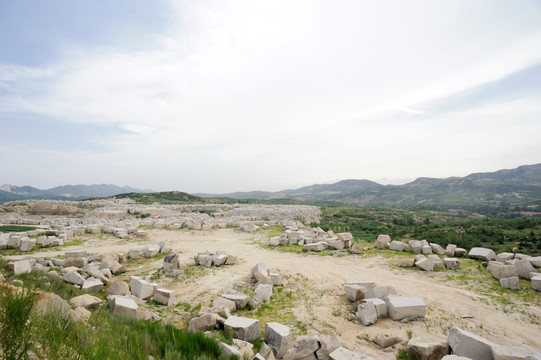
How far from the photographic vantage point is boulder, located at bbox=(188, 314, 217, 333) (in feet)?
20.8

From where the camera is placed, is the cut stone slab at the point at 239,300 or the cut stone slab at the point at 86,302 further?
the cut stone slab at the point at 239,300

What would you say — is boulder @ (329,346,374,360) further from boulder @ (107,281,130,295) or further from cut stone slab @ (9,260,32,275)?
cut stone slab @ (9,260,32,275)

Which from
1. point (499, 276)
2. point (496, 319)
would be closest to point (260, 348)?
point (496, 319)

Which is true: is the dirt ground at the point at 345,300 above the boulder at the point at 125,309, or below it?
below

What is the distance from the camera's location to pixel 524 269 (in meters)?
9.52

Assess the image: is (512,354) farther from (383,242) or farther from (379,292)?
(383,242)

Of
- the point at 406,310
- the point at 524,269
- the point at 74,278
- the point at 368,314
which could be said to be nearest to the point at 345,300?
the point at 368,314

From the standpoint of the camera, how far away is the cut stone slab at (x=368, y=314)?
22.0ft

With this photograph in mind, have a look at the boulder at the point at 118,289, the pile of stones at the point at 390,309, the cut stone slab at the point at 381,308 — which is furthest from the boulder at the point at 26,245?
the cut stone slab at the point at 381,308

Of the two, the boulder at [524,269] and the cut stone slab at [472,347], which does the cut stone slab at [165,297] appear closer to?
the cut stone slab at [472,347]

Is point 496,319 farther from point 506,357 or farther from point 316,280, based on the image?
point 316,280

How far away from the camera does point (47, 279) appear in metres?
8.72

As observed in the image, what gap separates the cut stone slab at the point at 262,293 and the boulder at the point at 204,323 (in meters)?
2.05

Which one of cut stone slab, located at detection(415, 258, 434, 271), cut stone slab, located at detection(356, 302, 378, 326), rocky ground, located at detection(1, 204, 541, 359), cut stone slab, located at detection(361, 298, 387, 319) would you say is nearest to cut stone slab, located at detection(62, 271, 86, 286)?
rocky ground, located at detection(1, 204, 541, 359)
